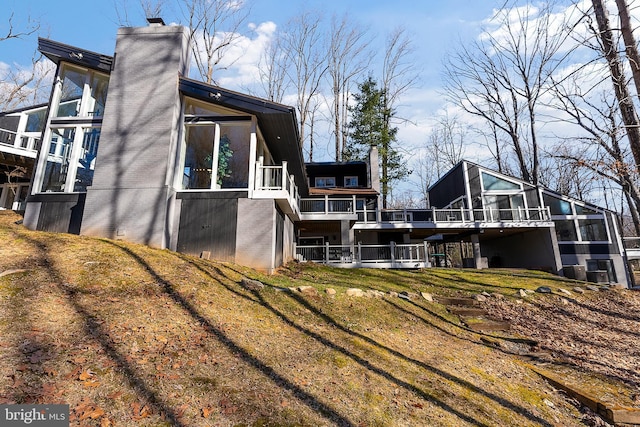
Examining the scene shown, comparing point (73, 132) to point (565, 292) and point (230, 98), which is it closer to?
point (230, 98)

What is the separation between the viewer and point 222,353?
4258 millimetres

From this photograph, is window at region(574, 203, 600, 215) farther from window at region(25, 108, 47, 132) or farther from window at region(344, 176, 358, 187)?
window at region(25, 108, 47, 132)

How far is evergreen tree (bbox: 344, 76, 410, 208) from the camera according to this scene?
28.1m

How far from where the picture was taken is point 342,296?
25.7 feet

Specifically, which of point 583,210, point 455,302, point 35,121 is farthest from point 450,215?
point 35,121

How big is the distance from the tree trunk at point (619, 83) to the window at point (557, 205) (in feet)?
58.2

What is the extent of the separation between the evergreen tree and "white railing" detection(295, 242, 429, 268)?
41.2 feet

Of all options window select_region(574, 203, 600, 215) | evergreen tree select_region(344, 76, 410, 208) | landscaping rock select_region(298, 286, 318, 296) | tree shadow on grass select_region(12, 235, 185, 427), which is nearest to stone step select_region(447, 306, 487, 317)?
landscaping rock select_region(298, 286, 318, 296)

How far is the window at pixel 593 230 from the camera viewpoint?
17.9 meters

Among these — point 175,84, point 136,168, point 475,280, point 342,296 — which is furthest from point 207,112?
point 475,280

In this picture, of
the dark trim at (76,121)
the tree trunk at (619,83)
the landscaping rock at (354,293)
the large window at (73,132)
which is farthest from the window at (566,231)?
the dark trim at (76,121)

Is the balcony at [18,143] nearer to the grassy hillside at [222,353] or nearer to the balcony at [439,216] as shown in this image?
the grassy hillside at [222,353]

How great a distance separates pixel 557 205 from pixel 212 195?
2099 cm

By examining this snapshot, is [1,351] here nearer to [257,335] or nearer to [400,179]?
[257,335]
